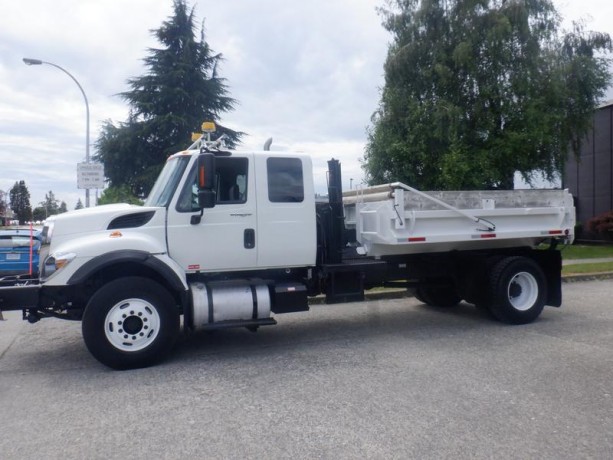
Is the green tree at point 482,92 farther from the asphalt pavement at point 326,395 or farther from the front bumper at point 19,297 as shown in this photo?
the front bumper at point 19,297

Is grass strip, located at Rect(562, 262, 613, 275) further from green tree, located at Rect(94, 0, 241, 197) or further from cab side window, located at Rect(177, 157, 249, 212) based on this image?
green tree, located at Rect(94, 0, 241, 197)

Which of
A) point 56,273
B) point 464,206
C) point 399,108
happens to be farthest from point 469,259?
point 399,108

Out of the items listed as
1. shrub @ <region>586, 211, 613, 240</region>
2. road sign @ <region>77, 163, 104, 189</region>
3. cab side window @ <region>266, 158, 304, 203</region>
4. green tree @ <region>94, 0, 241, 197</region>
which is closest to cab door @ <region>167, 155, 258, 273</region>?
cab side window @ <region>266, 158, 304, 203</region>

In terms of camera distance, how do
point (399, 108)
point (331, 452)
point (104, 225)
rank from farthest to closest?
point (399, 108) → point (104, 225) → point (331, 452)

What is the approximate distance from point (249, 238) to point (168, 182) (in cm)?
123

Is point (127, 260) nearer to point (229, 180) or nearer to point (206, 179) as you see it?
point (206, 179)

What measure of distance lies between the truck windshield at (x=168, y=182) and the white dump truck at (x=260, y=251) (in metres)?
0.02

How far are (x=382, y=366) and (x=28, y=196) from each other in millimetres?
121018

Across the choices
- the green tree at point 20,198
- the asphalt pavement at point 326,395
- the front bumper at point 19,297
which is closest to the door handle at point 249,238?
the asphalt pavement at point 326,395

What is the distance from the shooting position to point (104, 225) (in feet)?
22.4

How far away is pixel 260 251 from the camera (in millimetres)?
7367

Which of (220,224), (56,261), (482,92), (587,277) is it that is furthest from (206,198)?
(482,92)

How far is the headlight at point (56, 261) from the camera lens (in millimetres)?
6418

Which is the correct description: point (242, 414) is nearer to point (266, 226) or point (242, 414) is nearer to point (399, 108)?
point (266, 226)
